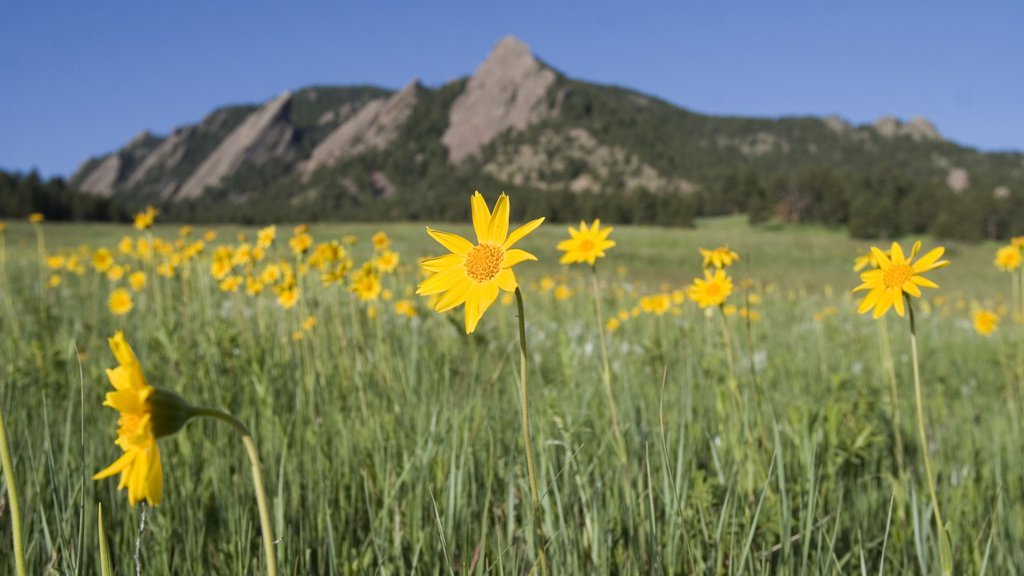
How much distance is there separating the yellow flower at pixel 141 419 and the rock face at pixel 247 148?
601 ft

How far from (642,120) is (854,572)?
523 ft

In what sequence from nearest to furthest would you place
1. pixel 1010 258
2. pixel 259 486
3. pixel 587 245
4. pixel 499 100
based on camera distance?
pixel 259 486
pixel 587 245
pixel 1010 258
pixel 499 100

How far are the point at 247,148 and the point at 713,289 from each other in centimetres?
19534

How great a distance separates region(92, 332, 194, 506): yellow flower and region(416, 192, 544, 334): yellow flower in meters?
0.36

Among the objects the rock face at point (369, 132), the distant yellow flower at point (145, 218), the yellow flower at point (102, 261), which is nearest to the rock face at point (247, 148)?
the rock face at point (369, 132)

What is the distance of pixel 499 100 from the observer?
161 meters

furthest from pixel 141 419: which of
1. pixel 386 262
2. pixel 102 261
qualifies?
pixel 102 261

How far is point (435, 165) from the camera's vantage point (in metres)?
152

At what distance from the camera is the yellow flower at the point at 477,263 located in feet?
3.00

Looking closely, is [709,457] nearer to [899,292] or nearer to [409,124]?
[899,292]

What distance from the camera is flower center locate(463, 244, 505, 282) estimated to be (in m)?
0.96

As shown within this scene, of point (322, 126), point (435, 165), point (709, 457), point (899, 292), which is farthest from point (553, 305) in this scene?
point (322, 126)

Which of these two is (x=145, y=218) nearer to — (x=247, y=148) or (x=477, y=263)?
(x=477, y=263)

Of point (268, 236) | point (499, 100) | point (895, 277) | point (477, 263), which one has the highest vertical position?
point (499, 100)
